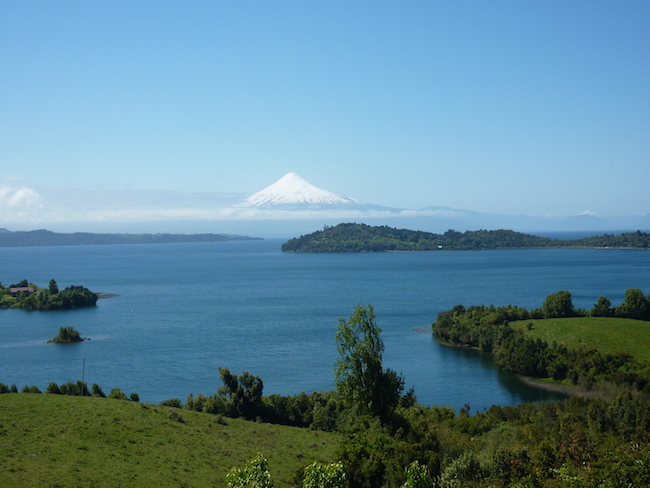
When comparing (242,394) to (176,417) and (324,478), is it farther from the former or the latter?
(324,478)

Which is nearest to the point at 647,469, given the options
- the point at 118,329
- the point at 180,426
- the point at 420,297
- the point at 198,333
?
the point at 180,426

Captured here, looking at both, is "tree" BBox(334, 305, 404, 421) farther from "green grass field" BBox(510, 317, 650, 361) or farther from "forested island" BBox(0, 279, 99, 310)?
"forested island" BBox(0, 279, 99, 310)

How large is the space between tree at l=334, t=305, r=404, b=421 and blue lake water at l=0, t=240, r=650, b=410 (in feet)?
34.8

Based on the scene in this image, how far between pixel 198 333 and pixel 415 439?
4017cm

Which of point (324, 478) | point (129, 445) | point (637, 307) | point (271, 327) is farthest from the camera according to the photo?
point (271, 327)

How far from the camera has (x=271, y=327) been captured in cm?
5975

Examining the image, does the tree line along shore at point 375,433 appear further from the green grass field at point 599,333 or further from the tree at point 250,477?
the green grass field at point 599,333

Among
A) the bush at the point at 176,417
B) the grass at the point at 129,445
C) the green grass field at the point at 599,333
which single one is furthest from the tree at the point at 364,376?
the green grass field at the point at 599,333

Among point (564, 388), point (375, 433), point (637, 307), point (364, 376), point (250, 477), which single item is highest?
point (250, 477)

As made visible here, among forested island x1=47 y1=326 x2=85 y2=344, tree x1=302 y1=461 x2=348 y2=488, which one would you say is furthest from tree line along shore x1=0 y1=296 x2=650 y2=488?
forested island x1=47 y1=326 x2=85 y2=344

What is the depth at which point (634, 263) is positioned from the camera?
432 feet

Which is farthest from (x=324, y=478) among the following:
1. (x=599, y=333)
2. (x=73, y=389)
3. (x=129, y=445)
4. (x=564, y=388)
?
(x=599, y=333)

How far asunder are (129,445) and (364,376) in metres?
10.7

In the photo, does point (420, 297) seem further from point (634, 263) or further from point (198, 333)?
point (634, 263)
